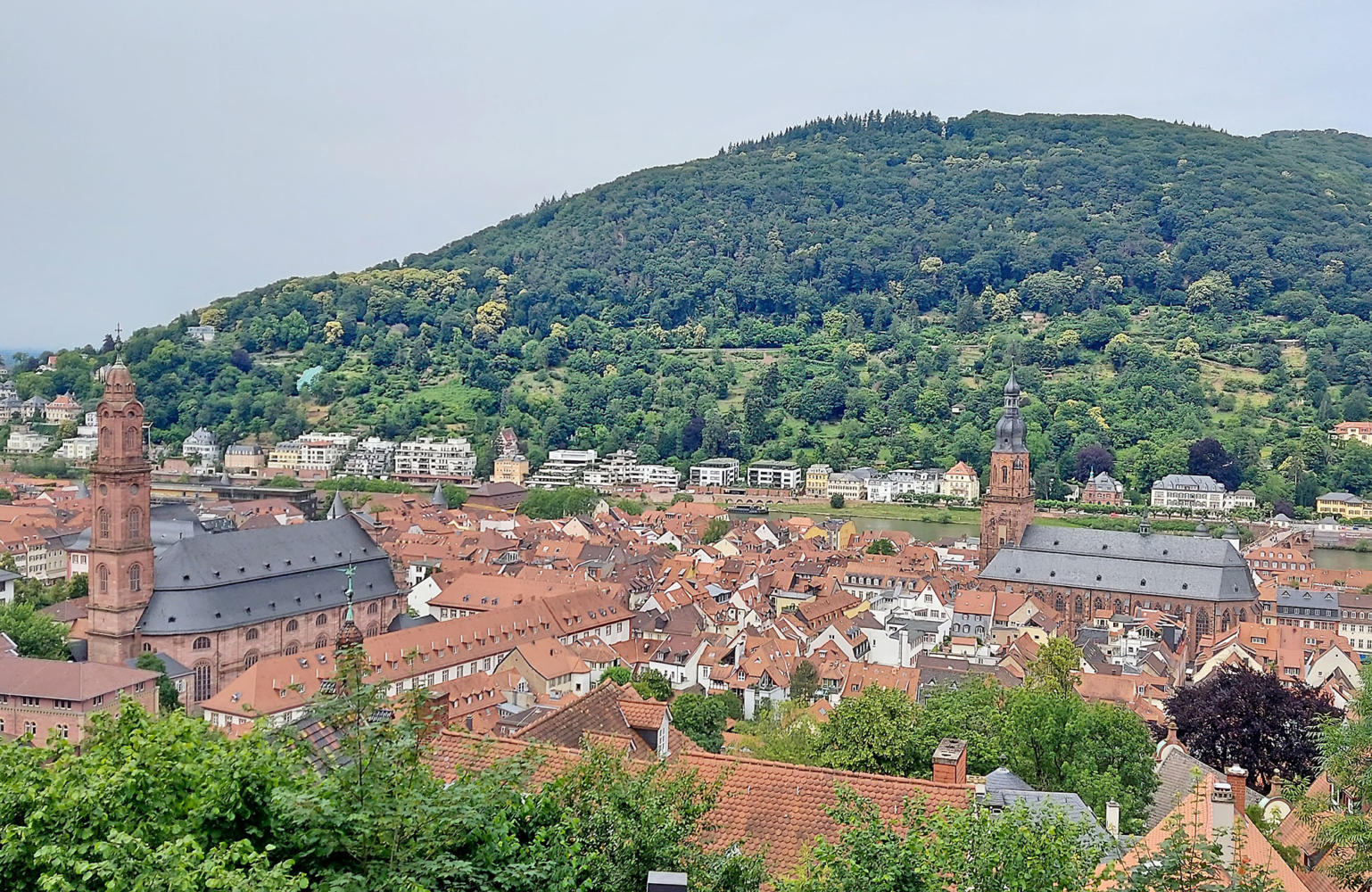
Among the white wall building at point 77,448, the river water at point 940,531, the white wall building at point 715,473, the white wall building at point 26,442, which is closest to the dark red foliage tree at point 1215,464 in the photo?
the river water at point 940,531

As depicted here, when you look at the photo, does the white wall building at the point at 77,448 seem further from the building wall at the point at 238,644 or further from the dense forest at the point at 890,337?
the building wall at the point at 238,644

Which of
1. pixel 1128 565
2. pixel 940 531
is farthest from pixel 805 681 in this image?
pixel 940 531

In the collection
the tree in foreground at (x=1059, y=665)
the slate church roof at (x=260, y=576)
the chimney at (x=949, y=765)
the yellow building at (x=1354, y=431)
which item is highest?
the yellow building at (x=1354, y=431)

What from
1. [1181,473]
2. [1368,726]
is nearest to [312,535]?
[1368,726]

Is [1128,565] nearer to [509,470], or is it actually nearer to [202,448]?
[509,470]

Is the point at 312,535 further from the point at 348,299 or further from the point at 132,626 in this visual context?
the point at 348,299

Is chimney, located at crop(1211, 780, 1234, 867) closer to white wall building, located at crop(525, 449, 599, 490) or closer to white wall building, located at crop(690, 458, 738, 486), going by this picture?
white wall building, located at crop(690, 458, 738, 486)
